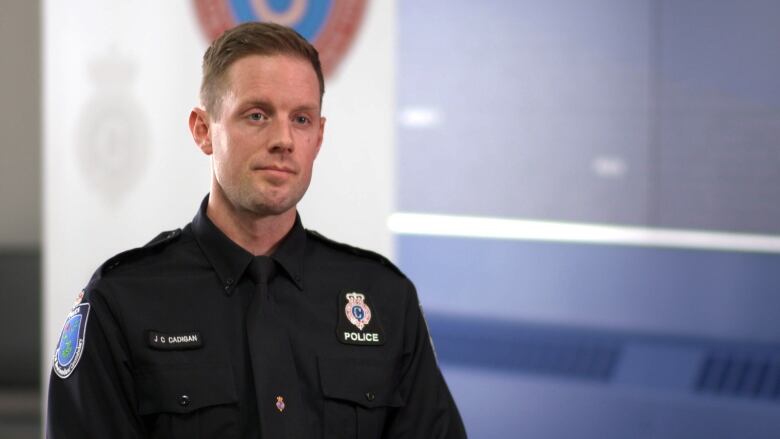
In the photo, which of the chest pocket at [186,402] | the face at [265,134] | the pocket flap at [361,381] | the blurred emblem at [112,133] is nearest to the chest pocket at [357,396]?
the pocket flap at [361,381]

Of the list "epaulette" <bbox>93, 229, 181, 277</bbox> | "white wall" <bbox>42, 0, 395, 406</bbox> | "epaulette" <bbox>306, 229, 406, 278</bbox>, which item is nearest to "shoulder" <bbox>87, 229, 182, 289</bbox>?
"epaulette" <bbox>93, 229, 181, 277</bbox>

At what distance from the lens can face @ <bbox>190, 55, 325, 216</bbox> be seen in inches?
60.7

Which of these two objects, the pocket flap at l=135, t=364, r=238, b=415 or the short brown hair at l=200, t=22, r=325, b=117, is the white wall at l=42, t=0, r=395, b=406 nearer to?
the short brown hair at l=200, t=22, r=325, b=117

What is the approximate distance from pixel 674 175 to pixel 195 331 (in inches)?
62.9

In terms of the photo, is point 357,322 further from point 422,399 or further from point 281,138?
point 281,138

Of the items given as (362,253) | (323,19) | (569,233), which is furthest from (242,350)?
(569,233)

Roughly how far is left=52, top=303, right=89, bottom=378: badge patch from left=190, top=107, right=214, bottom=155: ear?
288 millimetres

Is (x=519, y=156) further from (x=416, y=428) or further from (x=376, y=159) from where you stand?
(x=416, y=428)

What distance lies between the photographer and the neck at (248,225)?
5.27ft

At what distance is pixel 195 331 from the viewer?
156 cm

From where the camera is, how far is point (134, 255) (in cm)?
162

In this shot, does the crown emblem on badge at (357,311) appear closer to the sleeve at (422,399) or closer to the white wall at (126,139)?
the sleeve at (422,399)

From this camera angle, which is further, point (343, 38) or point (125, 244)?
point (125, 244)

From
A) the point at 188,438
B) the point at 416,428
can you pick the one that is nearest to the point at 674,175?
the point at 416,428
